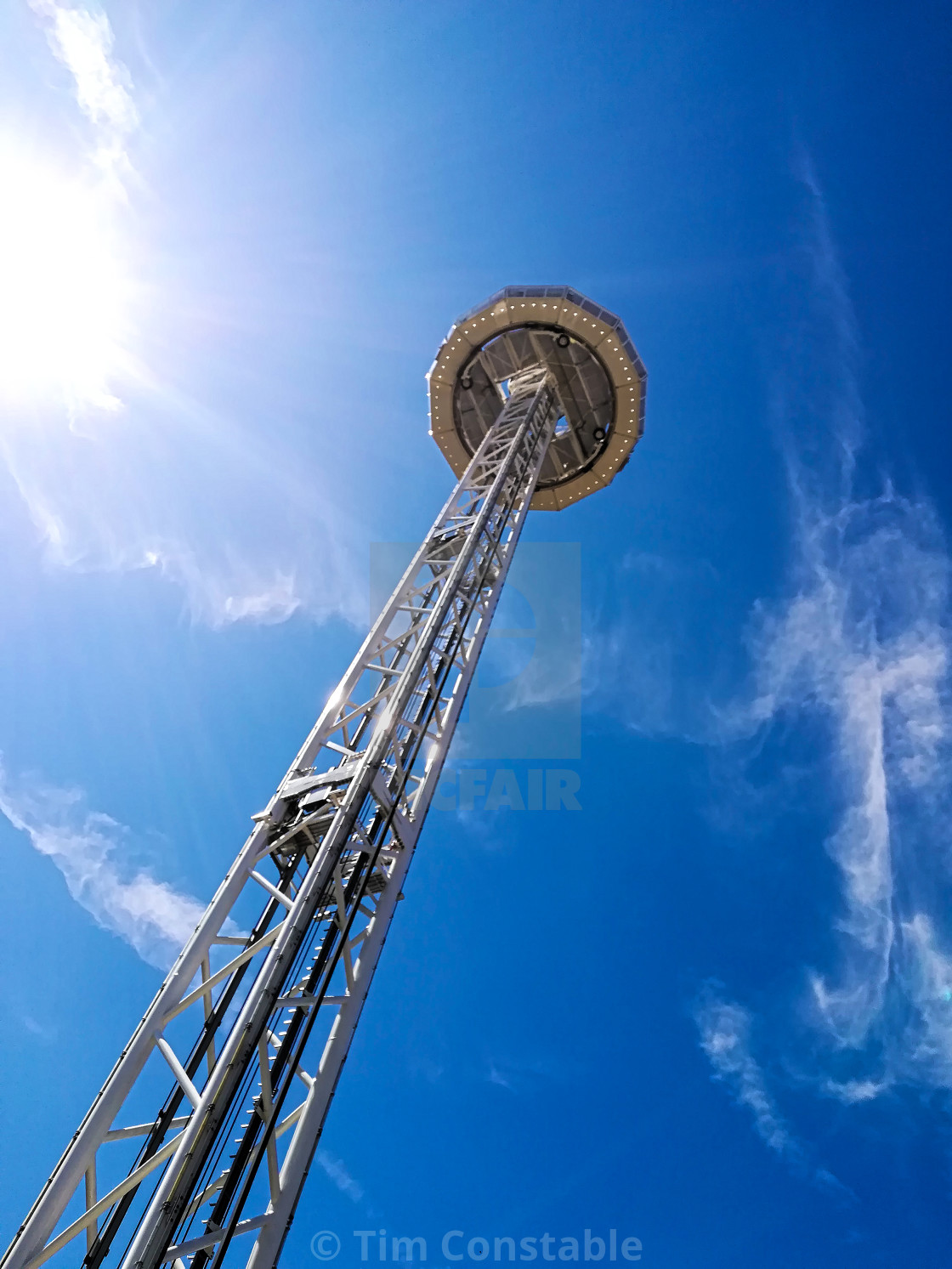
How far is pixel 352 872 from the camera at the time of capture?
32.7 ft

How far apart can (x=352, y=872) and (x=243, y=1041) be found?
2651mm

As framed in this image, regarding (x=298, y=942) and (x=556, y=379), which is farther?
(x=556, y=379)

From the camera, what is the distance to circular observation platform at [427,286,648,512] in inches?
886

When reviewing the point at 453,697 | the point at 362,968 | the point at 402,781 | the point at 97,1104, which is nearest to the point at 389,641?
the point at 453,697

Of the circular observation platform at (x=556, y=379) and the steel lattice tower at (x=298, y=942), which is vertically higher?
the circular observation platform at (x=556, y=379)

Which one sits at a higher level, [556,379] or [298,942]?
[556,379]

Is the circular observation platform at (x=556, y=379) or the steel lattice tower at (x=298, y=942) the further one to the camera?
the circular observation platform at (x=556, y=379)

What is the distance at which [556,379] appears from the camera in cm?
2375

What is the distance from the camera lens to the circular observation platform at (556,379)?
73.9ft

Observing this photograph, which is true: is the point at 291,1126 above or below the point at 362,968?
below

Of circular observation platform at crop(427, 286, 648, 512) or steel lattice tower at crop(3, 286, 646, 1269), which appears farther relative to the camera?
circular observation platform at crop(427, 286, 648, 512)

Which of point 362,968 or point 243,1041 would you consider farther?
point 362,968

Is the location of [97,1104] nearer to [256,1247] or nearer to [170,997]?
[170,997]

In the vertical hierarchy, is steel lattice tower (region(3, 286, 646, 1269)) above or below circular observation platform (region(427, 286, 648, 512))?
below
